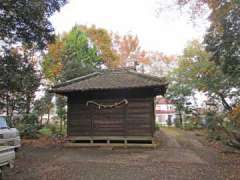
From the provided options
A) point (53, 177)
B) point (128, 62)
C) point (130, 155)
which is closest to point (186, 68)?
point (128, 62)

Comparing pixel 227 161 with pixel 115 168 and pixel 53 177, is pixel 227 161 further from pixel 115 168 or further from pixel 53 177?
pixel 53 177

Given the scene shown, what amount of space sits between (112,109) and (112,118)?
0.52 metres

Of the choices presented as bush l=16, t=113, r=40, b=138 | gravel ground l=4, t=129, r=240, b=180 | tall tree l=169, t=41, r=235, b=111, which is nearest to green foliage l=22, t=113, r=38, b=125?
bush l=16, t=113, r=40, b=138

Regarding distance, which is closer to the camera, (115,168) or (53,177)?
(53,177)

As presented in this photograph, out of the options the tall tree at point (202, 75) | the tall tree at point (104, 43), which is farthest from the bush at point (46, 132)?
the tall tree at point (202, 75)

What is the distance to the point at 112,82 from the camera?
1459 centimetres

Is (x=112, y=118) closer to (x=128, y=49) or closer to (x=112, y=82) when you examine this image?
(x=112, y=82)

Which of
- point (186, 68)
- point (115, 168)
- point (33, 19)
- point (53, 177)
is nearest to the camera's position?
point (53, 177)

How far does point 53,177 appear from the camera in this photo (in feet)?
24.3

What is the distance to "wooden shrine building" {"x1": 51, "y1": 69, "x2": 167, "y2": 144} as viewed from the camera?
44.7ft

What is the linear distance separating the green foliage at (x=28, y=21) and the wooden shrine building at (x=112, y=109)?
3128 mm

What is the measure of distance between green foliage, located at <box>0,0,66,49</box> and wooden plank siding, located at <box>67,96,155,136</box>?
400 cm

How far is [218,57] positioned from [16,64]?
1178 cm

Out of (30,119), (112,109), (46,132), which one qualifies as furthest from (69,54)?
(112,109)
